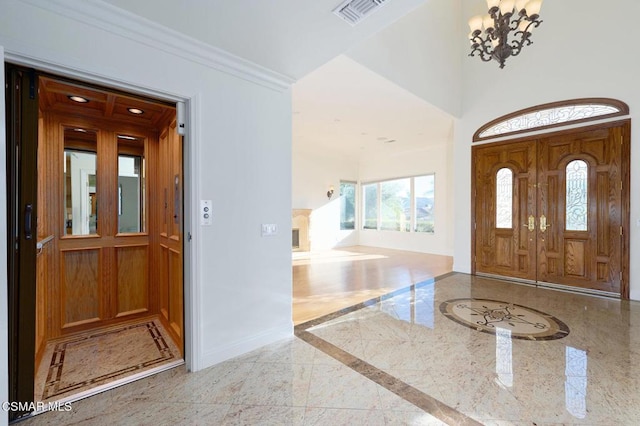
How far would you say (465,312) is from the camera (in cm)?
340

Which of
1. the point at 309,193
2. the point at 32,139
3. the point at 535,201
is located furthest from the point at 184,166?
the point at 309,193

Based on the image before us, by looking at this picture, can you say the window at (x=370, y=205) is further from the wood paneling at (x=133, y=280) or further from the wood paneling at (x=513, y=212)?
the wood paneling at (x=133, y=280)

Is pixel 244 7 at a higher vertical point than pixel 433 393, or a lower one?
higher

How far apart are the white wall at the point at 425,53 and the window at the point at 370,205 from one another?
4.99 metres

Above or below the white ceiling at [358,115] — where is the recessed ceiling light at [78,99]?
below

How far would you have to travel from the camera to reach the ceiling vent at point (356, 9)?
73.4 inches

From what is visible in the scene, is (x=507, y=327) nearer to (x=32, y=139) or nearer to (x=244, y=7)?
(x=244, y=7)

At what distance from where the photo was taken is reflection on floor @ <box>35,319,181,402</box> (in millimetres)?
1981

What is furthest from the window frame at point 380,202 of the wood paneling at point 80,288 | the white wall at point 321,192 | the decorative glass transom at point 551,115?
the wood paneling at point 80,288

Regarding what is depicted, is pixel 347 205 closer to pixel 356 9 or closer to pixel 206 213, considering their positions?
pixel 206 213

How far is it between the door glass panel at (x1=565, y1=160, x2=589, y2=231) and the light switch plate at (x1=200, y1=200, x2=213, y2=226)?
512 cm

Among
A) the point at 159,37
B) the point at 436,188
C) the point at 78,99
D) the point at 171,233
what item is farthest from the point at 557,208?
the point at 78,99

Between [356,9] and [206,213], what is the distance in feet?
5.86

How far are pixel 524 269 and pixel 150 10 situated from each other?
19.3ft
